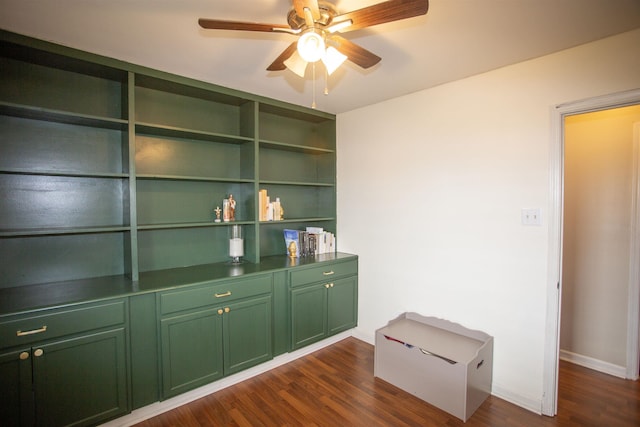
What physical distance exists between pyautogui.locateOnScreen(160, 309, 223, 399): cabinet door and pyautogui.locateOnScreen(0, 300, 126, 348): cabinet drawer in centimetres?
31

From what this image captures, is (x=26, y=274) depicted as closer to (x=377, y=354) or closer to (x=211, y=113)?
(x=211, y=113)

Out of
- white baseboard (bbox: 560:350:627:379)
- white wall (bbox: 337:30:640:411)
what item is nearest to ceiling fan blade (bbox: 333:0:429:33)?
white wall (bbox: 337:30:640:411)

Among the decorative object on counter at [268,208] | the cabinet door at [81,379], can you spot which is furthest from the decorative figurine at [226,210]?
the cabinet door at [81,379]

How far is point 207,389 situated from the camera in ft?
7.57

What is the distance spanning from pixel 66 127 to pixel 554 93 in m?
3.28

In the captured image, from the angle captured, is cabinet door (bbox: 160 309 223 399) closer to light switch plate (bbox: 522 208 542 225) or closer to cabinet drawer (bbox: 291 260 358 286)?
cabinet drawer (bbox: 291 260 358 286)

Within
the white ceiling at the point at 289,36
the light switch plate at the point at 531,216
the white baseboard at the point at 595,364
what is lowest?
the white baseboard at the point at 595,364

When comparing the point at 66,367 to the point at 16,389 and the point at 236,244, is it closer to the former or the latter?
the point at 16,389

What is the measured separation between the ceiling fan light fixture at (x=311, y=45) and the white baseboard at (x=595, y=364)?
3.23 m

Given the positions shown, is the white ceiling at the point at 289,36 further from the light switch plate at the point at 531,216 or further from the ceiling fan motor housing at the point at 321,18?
the light switch plate at the point at 531,216

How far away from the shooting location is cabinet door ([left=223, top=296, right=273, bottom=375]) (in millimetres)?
2340

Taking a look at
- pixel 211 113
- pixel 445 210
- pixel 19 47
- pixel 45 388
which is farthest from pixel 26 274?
pixel 445 210

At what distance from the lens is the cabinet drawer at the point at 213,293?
2.08m

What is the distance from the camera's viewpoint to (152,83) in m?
2.34
